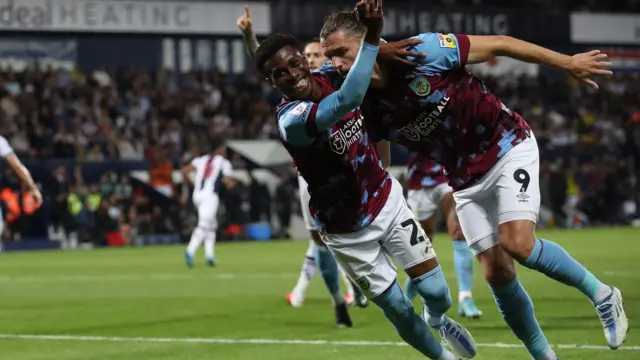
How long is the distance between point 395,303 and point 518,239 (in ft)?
2.65

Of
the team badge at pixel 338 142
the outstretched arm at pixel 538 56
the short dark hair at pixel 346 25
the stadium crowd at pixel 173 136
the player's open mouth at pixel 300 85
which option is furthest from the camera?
the stadium crowd at pixel 173 136

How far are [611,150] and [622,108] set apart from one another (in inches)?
166

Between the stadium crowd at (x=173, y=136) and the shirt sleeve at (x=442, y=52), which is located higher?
the shirt sleeve at (x=442, y=52)

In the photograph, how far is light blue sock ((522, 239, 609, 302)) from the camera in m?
6.82

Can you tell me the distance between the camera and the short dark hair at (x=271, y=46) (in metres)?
6.23

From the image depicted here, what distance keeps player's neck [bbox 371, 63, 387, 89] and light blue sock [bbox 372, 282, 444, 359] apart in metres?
1.18

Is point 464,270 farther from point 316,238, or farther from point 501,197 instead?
point 501,197

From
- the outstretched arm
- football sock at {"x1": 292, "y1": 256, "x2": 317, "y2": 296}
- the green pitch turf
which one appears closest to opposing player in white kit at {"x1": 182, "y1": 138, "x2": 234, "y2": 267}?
the green pitch turf

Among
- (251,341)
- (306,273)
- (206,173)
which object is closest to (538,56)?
(251,341)

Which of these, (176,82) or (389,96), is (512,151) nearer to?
(389,96)

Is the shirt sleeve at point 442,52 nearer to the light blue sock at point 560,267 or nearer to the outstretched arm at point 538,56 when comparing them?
the outstretched arm at point 538,56

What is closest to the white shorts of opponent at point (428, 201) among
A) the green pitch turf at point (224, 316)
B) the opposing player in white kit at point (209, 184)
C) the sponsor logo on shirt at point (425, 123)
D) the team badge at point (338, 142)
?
the green pitch turf at point (224, 316)

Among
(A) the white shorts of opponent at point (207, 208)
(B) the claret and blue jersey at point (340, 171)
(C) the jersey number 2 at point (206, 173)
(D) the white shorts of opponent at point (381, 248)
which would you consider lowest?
(A) the white shorts of opponent at point (207, 208)

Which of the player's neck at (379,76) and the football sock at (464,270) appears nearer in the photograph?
the player's neck at (379,76)
